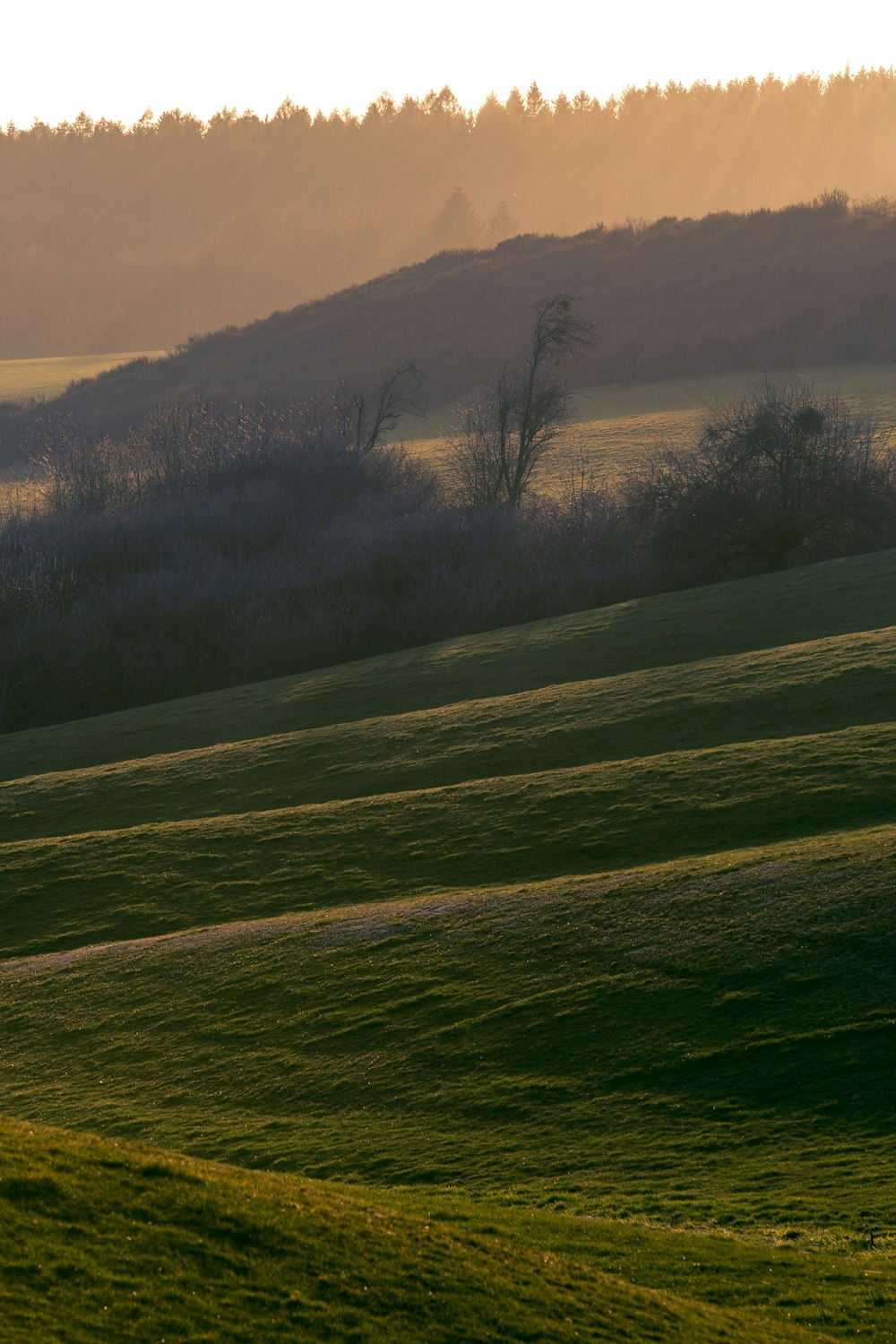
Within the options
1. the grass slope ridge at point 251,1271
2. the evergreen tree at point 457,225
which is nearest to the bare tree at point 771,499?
the grass slope ridge at point 251,1271

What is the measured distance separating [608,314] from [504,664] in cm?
7694

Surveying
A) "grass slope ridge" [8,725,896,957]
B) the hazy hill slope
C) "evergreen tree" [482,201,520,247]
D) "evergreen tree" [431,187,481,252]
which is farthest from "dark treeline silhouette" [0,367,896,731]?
"evergreen tree" [431,187,481,252]

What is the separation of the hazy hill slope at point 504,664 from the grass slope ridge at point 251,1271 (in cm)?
2801

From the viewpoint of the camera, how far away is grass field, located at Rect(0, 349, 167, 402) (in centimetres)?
12294

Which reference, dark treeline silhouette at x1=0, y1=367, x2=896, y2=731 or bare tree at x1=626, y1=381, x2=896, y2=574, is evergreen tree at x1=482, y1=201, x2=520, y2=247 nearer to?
dark treeline silhouette at x1=0, y1=367, x2=896, y2=731

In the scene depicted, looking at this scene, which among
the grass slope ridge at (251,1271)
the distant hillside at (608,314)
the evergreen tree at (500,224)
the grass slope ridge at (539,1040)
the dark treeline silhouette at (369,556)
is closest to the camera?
the grass slope ridge at (251,1271)

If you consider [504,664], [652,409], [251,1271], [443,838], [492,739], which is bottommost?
[443,838]

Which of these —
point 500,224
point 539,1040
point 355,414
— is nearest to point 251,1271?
point 539,1040

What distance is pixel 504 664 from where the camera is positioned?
1571 inches

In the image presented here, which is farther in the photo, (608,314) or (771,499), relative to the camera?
(608,314)

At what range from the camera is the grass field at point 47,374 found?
123 meters

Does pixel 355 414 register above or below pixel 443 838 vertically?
above

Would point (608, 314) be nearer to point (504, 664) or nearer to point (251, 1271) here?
point (504, 664)

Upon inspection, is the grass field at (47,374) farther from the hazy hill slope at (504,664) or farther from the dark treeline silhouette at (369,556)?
the hazy hill slope at (504,664)
